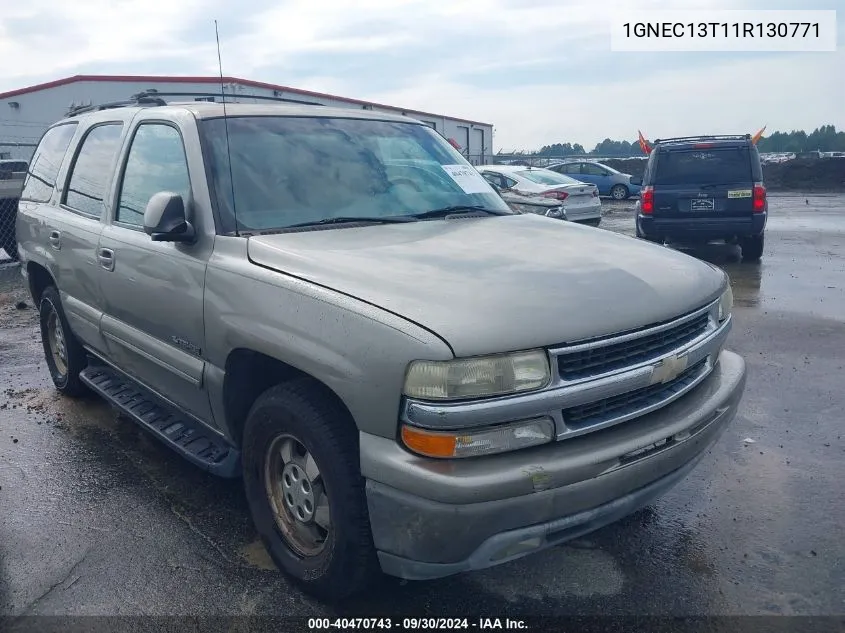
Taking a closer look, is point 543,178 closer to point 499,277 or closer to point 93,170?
point 93,170

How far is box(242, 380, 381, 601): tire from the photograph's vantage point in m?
2.47

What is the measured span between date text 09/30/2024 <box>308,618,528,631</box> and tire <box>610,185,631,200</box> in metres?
24.8

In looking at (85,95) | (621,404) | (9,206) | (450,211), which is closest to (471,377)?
(621,404)

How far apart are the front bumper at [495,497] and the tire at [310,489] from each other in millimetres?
110

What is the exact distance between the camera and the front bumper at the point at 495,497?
7.31 ft

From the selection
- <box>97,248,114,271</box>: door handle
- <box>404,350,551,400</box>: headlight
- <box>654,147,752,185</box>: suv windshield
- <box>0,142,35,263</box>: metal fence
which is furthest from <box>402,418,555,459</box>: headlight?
<box>0,142,35,263</box>: metal fence

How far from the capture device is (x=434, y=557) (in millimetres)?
2303

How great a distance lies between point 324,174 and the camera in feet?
11.5

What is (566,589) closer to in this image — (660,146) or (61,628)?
(61,628)

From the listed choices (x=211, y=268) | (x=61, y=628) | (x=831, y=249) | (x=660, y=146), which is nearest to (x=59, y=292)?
(x=211, y=268)

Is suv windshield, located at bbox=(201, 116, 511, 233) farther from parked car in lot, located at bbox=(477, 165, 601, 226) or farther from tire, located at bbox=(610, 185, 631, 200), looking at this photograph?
tire, located at bbox=(610, 185, 631, 200)

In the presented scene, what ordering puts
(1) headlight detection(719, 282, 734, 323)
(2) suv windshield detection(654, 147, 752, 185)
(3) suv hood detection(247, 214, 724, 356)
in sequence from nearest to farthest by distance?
1. (3) suv hood detection(247, 214, 724, 356)
2. (1) headlight detection(719, 282, 734, 323)
3. (2) suv windshield detection(654, 147, 752, 185)

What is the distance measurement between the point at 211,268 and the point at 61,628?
149 centimetres

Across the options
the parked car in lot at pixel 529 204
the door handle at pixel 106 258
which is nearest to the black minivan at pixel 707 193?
the parked car in lot at pixel 529 204
